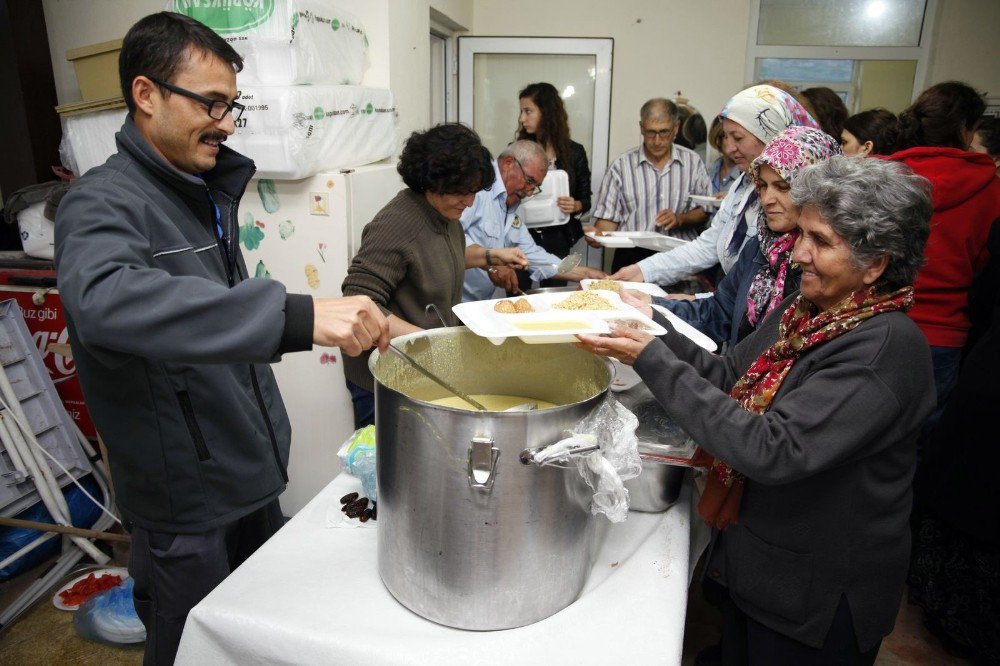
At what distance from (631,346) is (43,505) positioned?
8.39 feet

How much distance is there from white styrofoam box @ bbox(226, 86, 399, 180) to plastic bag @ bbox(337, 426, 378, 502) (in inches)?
49.5

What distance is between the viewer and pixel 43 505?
106 inches

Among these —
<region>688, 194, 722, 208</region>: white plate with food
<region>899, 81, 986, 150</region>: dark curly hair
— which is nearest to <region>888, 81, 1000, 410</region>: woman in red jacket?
<region>899, 81, 986, 150</region>: dark curly hair

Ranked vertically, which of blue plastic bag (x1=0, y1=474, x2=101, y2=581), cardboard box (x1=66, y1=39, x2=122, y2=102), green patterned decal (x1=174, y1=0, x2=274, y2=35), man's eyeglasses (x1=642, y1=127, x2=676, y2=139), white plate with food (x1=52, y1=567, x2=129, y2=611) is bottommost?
white plate with food (x1=52, y1=567, x2=129, y2=611)

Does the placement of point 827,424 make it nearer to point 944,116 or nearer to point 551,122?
point 944,116

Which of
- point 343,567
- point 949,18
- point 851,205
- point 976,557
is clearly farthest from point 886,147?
point 949,18

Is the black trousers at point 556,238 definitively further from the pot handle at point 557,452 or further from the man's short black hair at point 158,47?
the pot handle at point 557,452

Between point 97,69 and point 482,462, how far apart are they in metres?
2.71

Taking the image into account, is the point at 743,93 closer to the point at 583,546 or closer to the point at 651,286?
the point at 651,286

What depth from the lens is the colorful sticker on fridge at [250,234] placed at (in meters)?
2.73

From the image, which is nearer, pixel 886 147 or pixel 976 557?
pixel 976 557

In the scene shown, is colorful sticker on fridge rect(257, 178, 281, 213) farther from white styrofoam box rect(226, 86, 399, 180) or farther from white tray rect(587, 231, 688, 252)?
white tray rect(587, 231, 688, 252)

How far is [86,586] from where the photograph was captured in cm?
253

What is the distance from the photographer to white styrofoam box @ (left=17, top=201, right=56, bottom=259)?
277 cm
